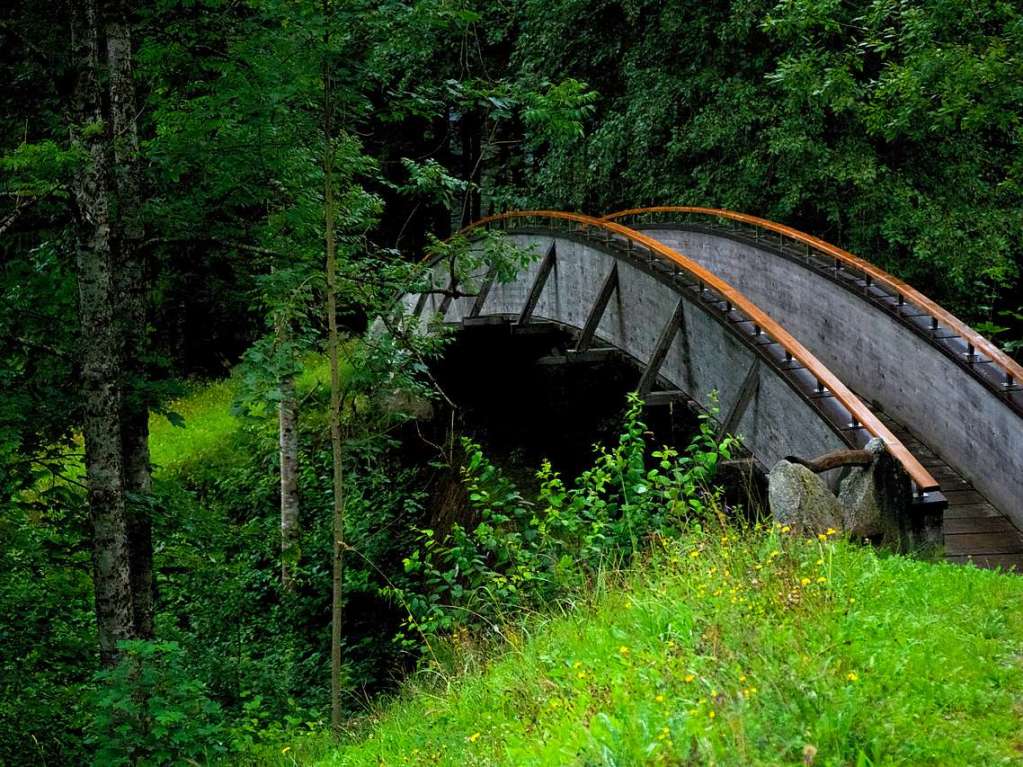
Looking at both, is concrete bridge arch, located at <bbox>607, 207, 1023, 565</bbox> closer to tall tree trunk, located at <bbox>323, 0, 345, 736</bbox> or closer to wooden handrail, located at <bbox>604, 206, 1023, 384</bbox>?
wooden handrail, located at <bbox>604, 206, 1023, 384</bbox>

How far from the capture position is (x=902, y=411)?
1120 cm

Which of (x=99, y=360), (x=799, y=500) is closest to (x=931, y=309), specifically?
(x=799, y=500)

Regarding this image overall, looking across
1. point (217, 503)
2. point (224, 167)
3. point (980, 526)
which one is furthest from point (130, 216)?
point (217, 503)

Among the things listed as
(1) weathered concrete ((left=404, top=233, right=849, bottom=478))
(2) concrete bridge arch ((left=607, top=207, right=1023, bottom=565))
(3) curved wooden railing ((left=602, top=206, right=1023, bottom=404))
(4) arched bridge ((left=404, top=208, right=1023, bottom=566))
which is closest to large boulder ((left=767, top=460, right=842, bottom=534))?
(4) arched bridge ((left=404, top=208, right=1023, bottom=566))

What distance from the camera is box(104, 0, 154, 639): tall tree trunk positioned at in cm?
780

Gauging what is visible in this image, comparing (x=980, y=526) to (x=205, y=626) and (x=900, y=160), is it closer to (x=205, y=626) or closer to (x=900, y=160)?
(x=900, y=160)

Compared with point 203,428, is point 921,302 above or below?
above

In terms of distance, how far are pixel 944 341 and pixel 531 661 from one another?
7.38 meters

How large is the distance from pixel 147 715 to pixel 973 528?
768cm

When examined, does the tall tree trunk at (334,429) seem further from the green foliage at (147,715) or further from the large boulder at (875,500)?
the large boulder at (875,500)

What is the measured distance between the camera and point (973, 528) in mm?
8977

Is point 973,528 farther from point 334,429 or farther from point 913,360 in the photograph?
point 334,429

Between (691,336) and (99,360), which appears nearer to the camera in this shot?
(99,360)

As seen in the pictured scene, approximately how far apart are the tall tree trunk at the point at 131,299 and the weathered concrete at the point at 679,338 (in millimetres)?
3789
